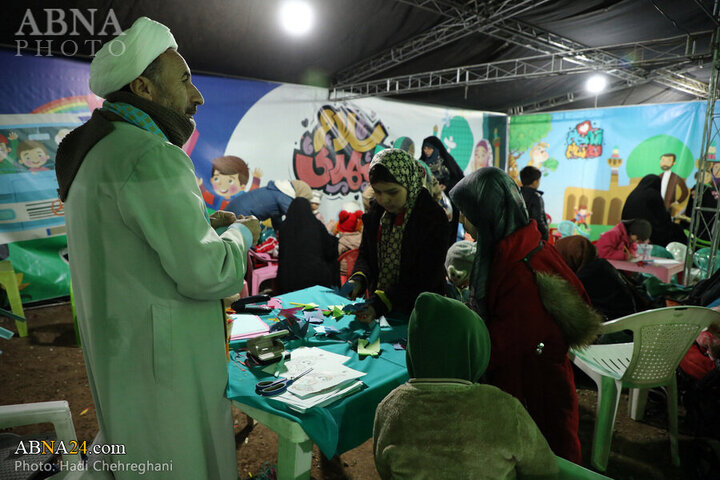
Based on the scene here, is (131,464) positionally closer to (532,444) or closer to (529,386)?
(532,444)

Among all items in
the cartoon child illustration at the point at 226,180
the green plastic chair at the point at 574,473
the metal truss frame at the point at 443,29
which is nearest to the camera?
the green plastic chair at the point at 574,473

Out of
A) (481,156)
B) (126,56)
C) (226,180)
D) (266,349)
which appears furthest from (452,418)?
(481,156)

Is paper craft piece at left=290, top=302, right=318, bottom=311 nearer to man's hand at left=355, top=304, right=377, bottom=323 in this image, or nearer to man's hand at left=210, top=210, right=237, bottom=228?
man's hand at left=355, top=304, right=377, bottom=323

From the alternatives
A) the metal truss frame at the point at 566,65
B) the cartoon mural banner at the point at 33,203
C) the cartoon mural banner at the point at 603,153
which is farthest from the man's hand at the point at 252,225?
the cartoon mural banner at the point at 603,153

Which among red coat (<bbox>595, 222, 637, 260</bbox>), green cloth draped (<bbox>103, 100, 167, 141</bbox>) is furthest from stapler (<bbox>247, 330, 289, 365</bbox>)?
red coat (<bbox>595, 222, 637, 260</bbox>)

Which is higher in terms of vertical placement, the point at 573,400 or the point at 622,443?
the point at 573,400

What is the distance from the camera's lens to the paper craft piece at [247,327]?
1.75 meters

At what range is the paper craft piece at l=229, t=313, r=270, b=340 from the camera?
5.74ft

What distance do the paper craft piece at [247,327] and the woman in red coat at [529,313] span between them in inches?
39.1

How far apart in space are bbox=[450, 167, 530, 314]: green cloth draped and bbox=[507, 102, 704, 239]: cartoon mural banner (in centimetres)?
777

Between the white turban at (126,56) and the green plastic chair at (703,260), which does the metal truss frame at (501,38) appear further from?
the white turban at (126,56)

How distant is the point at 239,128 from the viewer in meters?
5.72

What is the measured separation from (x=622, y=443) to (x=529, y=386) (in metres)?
1.49

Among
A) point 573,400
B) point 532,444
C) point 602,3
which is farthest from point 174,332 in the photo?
point 602,3
